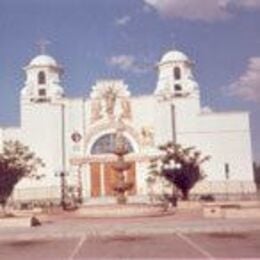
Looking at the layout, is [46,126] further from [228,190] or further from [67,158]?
[228,190]

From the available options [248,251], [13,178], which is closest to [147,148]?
[13,178]

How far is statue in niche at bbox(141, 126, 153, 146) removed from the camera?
61.5m

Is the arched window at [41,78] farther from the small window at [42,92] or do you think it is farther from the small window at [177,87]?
the small window at [177,87]

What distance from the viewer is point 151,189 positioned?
5941 centimetres

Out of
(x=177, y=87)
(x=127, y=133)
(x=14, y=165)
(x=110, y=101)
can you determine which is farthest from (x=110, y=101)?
(x=14, y=165)

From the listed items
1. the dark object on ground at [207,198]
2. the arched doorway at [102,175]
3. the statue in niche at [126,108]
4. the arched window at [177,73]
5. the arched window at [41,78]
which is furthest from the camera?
the arched window at [41,78]

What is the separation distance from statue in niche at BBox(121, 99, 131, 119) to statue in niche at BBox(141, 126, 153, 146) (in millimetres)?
1900

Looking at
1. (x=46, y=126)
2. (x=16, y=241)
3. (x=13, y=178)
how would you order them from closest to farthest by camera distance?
(x=16, y=241), (x=13, y=178), (x=46, y=126)

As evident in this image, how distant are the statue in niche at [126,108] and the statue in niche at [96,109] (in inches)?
78.5

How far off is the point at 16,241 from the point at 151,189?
3882 centimetres

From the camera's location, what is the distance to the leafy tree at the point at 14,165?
4950 centimetres

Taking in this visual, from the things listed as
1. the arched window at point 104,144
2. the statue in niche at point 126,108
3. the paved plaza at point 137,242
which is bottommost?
the paved plaza at point 137,242

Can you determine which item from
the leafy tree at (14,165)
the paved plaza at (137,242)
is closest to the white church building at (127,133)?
the leafy tree at (14,165)

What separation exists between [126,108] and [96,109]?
2.61m
